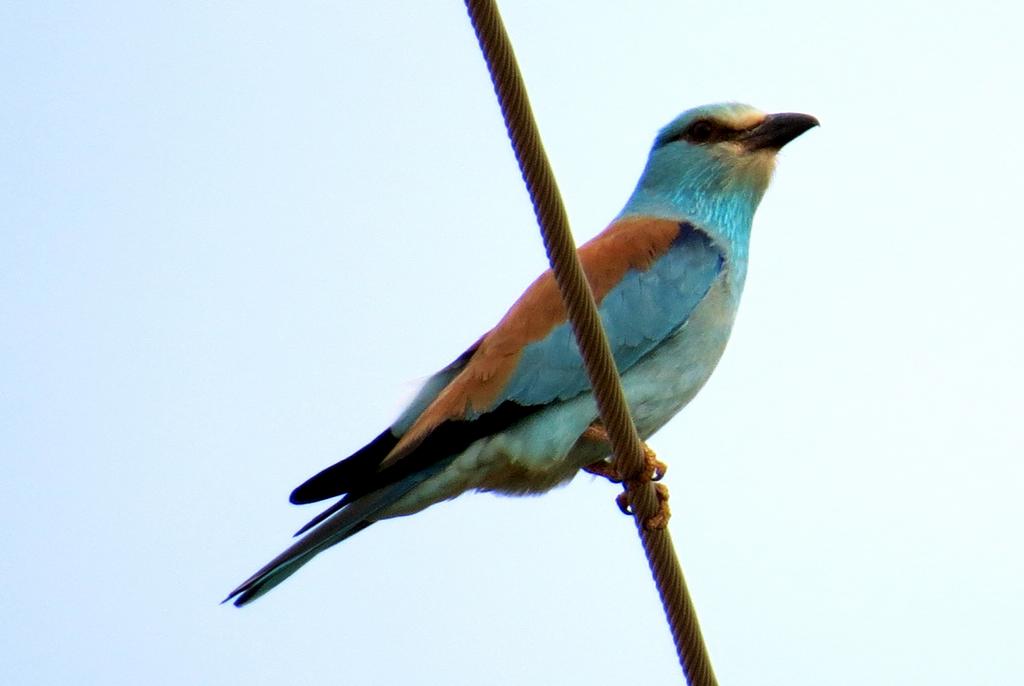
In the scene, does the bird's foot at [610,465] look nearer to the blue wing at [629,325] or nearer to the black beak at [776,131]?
the blue wing at [629,325]

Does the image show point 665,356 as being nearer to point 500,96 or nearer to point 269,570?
point 269,570

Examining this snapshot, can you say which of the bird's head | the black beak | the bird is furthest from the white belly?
the black beak

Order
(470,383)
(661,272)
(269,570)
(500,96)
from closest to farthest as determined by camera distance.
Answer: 1. (500,96)
2. (269,570)
3. (470,383)
4. (661,272)

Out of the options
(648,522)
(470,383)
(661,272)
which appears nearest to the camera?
(648,522)

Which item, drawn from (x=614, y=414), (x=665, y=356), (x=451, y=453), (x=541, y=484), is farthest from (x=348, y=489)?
(x=614, y=414)

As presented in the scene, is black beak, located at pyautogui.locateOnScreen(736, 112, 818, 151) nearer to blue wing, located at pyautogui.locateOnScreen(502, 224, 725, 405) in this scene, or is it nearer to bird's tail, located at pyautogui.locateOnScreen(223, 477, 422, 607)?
blue wing, located at pyautogui.locateOnScreen(502, 224, 725, 405)

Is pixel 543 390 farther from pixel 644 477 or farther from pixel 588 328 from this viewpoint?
pixel 588 328

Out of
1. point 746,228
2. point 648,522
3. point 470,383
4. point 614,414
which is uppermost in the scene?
point 746,228

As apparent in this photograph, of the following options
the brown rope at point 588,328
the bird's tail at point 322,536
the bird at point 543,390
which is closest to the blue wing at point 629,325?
the bird at point 543,390
